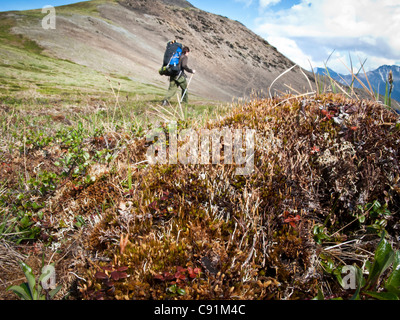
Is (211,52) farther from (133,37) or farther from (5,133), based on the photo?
(5,133)

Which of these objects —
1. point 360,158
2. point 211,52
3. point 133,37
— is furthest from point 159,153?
point 211,52

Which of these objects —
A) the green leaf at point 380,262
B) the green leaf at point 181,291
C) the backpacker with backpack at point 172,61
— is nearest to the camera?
the green leaf at point 181,291

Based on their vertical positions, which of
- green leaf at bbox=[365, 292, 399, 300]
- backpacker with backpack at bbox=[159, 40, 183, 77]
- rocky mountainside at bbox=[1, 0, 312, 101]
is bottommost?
green leaf at bbox=[365, 292, 399, 300]

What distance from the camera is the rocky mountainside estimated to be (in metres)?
41.9

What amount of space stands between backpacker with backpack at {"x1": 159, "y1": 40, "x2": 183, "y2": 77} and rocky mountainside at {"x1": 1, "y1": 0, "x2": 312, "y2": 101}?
5.97 meters

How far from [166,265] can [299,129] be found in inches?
97.6

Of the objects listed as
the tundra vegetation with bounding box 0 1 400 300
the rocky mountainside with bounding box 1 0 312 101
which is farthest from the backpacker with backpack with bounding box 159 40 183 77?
the tundra vegetation with bounding box 0 1 400 300

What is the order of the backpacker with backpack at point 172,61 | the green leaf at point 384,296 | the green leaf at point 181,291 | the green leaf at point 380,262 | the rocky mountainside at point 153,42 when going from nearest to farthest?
the green leaf at point 384,296, the green leaf at point 181,291, the green leaf at point 380,262, the backpacker with backpack at point 172,61, the rocky mountainside at point 153,42

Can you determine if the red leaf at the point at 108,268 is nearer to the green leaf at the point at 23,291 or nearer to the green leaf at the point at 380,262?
the green leaf at the point at 23,291

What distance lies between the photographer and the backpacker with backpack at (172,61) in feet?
40.8

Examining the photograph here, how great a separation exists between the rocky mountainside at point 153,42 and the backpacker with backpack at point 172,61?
19.6 feet

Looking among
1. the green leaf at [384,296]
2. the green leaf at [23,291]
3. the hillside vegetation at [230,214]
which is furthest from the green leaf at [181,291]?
the green leaf at [384,296]

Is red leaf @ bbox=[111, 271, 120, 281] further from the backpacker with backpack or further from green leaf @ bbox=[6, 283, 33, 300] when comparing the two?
the backpacker with backpack
